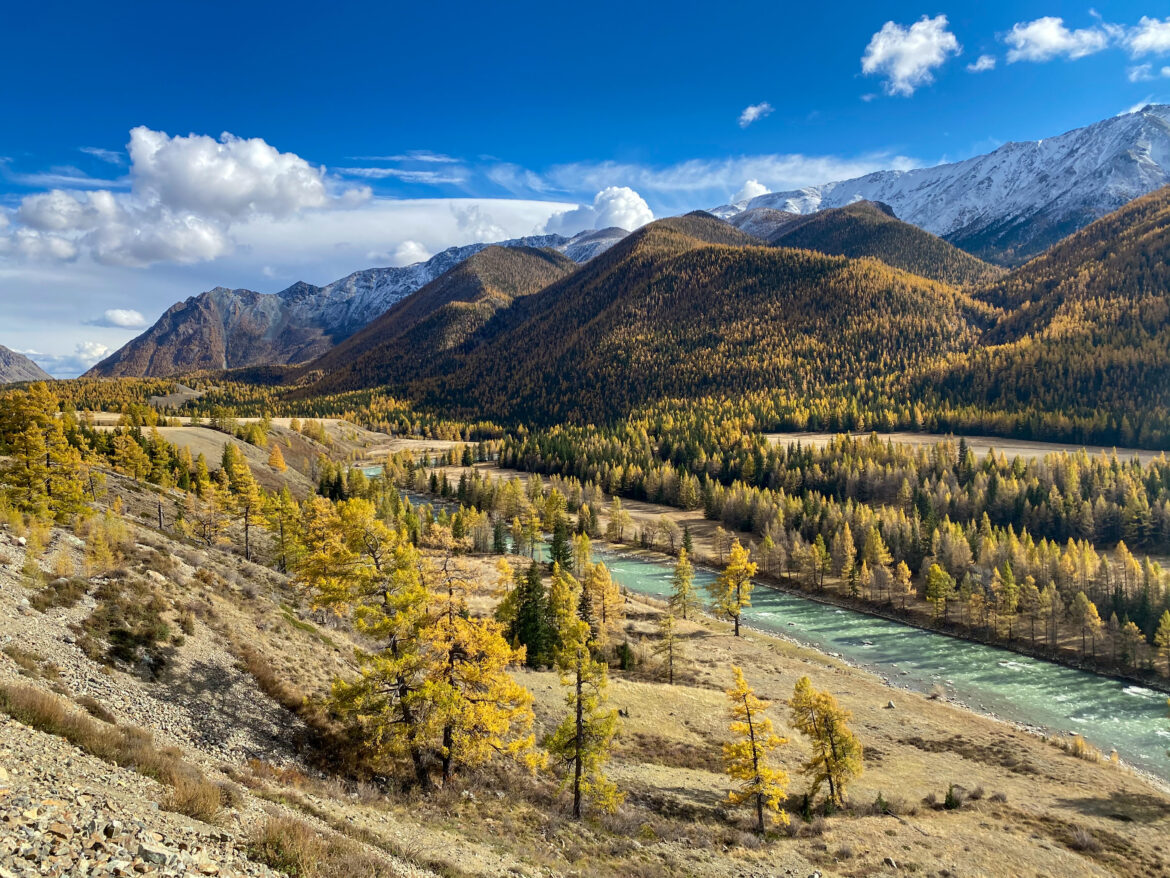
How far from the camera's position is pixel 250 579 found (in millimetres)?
42375

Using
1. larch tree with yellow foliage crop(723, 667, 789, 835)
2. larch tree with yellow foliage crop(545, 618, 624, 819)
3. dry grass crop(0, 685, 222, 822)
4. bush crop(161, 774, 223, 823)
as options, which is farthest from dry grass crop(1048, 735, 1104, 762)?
dry grass crop(0, 685, 222, 822)

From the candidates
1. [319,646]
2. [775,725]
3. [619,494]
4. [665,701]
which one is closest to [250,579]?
[319,646]

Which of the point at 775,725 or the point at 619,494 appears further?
the point at 619,494

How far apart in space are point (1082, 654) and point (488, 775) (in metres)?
79.4

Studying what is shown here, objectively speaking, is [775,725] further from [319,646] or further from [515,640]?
[319,646]

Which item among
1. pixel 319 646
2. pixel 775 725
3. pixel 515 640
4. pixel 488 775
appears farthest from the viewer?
pixel 515 640

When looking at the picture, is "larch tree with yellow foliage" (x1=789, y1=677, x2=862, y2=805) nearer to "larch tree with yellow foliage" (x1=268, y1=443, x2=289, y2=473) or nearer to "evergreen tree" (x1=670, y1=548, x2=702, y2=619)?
"evergreen tree" (x1=670, y1=548, x2=702, y2=619)

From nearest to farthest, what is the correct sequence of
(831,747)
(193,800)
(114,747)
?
(193,800) < (114,747) < (831,747)

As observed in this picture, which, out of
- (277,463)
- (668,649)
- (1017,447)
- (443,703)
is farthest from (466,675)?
(1017,447)

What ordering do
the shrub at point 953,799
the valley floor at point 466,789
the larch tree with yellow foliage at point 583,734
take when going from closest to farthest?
the valley floor at point 466,789, the larch tree with yellow foliage at point 583,734, the shrub at point 953,799

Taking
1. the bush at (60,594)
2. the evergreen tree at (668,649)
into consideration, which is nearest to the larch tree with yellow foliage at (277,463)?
the evergreen tree at (668,649)

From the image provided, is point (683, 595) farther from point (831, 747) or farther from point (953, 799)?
point (953, 799)

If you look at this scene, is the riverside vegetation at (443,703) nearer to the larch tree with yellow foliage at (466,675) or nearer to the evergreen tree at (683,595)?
the larch tree with yellow foliage at (466,675)

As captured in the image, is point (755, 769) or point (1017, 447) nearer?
point (755, 769)
